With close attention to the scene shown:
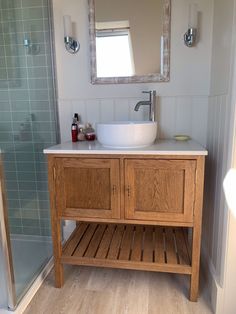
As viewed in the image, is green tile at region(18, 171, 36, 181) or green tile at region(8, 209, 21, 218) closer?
green tile at region(8, 209, 21, 218)

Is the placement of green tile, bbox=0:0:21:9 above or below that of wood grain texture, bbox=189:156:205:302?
above

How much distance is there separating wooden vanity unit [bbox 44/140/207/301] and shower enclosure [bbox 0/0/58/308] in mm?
362

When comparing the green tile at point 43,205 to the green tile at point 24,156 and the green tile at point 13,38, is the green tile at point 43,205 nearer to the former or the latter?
the green tile at point 24,156

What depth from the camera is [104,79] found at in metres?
1.72

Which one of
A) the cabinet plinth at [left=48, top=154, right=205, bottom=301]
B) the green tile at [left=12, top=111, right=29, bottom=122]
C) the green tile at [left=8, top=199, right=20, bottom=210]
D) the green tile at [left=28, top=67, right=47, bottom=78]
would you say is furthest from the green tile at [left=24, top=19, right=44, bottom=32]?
the green tile at [left=8, top=199, right=20, bottom=210]

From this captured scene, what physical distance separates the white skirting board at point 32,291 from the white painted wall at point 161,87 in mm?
990

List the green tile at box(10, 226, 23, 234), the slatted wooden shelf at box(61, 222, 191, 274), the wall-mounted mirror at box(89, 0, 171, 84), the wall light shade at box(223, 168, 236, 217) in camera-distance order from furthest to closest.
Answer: the wall-mounted mirror at box(89, 0, 171, 84) → the green tile at box(10, 226, 23, 234) → the slatted wooden shelf at box(61, 222, 191, 274) → the wall light shade at box(223, 168, 236, 217)

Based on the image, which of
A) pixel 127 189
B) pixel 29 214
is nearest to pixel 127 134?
pixel 127 189

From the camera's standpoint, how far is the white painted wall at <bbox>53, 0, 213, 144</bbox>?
1.60 metres

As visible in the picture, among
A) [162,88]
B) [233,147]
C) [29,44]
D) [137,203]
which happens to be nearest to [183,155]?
[233,147]

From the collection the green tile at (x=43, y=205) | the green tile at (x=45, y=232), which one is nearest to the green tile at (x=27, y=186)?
the green tile at (x=43, y=205)

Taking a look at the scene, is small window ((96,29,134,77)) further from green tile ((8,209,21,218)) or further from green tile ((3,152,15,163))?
green tile ((8,209,21,218))

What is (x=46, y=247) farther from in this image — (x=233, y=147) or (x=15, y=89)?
(x=233, y=147)

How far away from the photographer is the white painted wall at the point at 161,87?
5.25 feet
